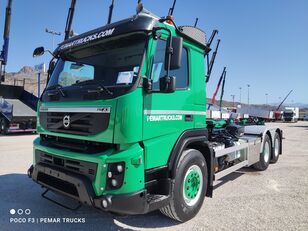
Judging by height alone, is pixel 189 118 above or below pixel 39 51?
below

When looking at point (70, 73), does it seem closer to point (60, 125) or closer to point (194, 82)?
point (60, 125)

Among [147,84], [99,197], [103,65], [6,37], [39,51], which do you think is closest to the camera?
[99,197]

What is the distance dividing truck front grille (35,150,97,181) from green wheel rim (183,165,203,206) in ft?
4.47

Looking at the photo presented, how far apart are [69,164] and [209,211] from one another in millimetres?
2245

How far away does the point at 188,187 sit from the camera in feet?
12.8

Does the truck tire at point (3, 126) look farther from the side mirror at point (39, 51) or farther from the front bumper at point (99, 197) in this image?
the front bumper at point (99, 197)

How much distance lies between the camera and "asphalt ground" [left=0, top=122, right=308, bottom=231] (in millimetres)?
3670

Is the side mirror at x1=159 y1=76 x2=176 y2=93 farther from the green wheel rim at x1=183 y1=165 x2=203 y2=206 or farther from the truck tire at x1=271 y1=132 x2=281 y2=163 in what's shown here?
the truck tire at x1=271 y1=132 x2=281 y2=163

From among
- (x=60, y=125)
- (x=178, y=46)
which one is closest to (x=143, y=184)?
(x=60, y=125)

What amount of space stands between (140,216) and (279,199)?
2.52 m

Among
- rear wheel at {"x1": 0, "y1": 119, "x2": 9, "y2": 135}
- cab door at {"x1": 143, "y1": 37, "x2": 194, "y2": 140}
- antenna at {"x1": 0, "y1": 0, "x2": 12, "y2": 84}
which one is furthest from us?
antenna at {"x1": 0, "y1": 0, "x2": 12, "y2": 84}

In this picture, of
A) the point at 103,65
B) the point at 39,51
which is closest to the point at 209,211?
the point at 103,65

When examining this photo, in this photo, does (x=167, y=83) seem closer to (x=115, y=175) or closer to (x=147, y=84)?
(x=147, y=84)

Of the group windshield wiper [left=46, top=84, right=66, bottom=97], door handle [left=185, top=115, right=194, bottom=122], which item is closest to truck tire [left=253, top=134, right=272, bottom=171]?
door handle [left=185, top=115, right=194, bottom=122]
